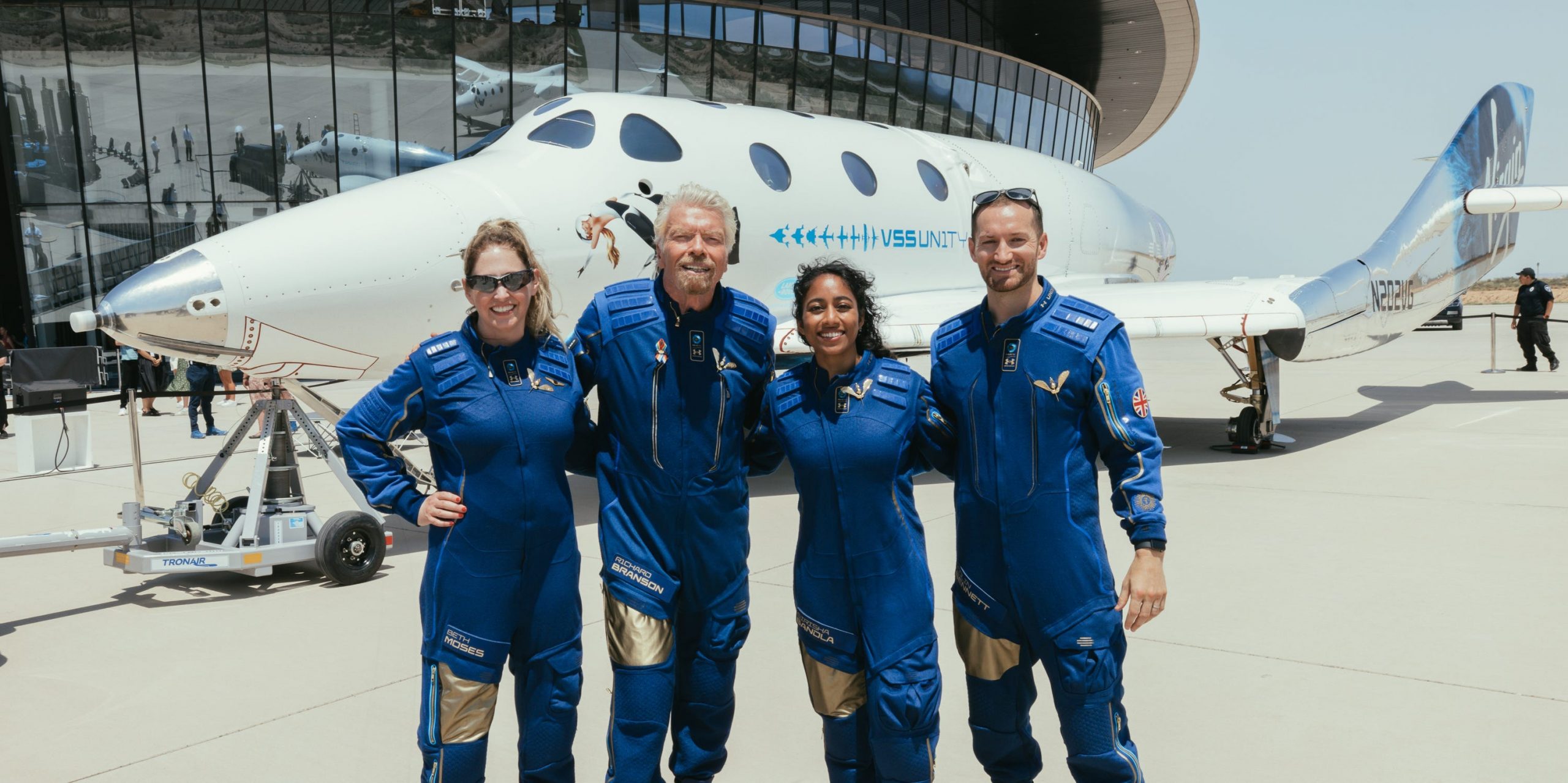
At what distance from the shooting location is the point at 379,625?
5.68m

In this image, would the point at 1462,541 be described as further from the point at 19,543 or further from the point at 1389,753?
the point at 19,543

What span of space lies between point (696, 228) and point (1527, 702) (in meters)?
3.75

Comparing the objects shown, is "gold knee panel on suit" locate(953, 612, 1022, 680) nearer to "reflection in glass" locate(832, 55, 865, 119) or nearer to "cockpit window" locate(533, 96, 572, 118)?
"cockpit window" locate(533, 96, 572, 118)

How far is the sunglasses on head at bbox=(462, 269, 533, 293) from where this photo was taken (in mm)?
3100

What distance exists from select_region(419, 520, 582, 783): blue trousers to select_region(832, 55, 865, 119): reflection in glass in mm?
24475

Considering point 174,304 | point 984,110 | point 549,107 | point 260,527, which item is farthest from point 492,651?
point 984,110

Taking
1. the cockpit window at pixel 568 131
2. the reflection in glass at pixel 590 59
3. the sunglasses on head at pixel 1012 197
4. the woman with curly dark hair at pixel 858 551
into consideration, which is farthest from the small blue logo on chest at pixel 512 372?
the reflection in glass at pixel 590 59

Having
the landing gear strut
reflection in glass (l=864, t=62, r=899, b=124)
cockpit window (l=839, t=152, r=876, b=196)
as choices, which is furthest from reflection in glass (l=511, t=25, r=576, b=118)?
the landing gear strut

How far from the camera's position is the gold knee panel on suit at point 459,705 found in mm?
3014

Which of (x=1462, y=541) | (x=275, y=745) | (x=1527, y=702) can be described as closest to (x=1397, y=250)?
(x=1462, y=541)

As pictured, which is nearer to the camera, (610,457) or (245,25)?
(610,457)

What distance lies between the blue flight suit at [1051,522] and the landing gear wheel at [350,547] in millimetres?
4561

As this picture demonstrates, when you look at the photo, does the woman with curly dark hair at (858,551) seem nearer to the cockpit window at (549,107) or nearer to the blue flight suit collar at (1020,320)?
the blue flight suit collar at (1020,320)

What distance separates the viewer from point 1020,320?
9.97 feet
